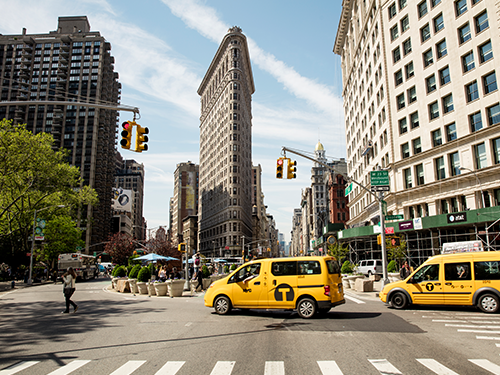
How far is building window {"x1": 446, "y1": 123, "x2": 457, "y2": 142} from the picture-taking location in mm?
35062

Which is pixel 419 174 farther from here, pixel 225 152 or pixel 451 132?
pixel 225 152

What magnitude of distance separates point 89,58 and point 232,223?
73681 mm

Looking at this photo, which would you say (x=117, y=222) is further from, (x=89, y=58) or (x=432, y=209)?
(x=432, y=209)

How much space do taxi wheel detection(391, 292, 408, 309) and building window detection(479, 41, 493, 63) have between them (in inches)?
1044

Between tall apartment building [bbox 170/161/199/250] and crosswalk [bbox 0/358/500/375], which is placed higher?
tall apartment building [bbox 170/161/199/250]

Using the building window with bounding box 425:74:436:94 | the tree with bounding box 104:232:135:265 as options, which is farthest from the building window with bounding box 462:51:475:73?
the tree with bounding box 104:232:135:265

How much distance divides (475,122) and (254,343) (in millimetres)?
32063

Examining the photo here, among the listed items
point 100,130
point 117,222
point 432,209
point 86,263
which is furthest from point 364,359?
point 117,222

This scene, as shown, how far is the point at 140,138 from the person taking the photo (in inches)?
536

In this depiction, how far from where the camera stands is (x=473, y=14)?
3322 cm

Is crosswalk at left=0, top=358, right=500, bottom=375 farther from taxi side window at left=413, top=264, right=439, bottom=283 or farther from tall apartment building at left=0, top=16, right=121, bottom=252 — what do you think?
tall apartment building at left=0, top=16, right=121, bottom=252

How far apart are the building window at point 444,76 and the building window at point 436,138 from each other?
4.55 m

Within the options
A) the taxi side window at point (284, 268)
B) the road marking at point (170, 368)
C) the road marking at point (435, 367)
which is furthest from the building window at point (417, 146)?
the road marking at point (170, 368)

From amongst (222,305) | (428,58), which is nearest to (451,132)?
(428,58)
